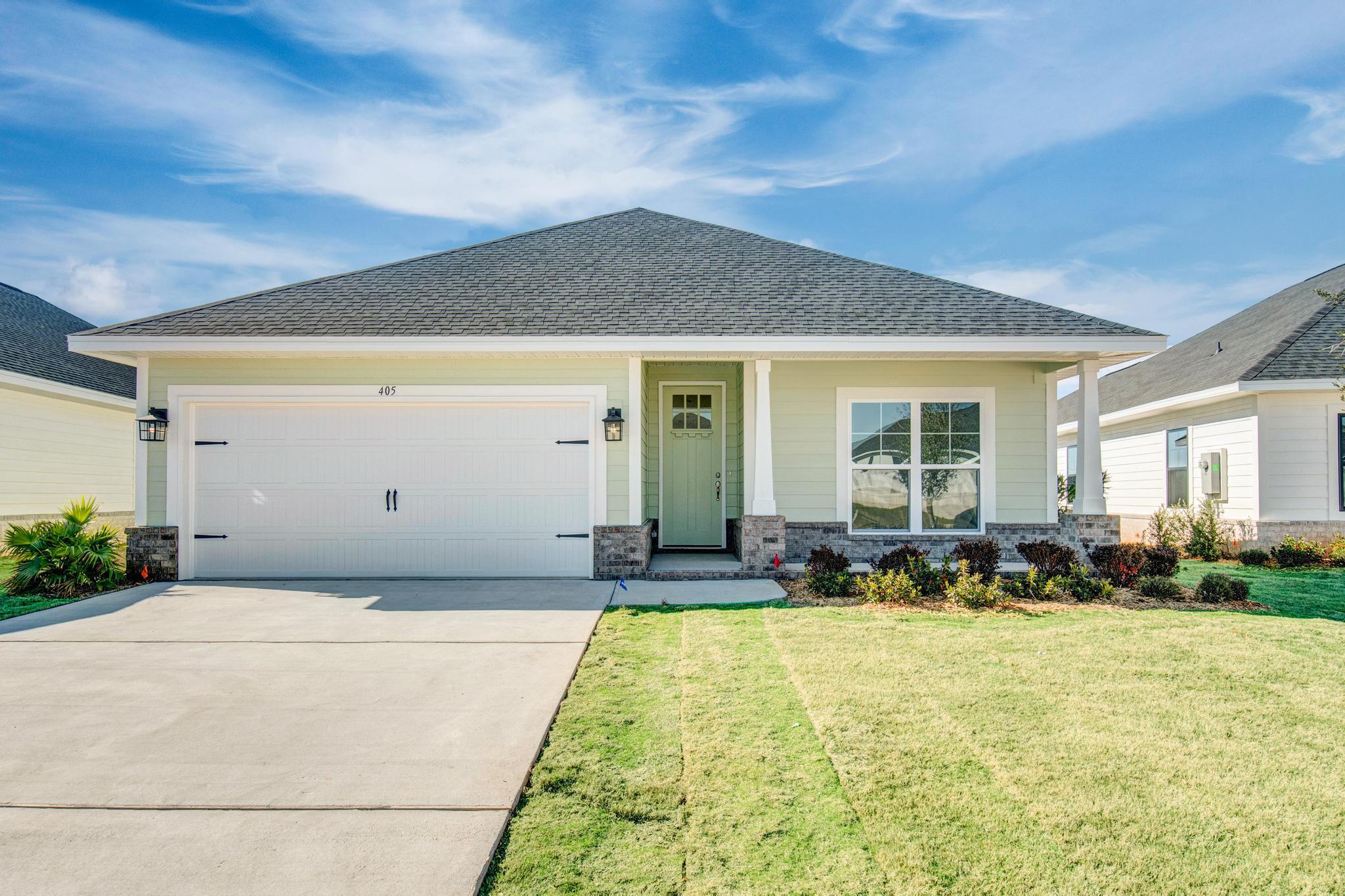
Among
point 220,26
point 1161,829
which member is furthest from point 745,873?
point 220,26

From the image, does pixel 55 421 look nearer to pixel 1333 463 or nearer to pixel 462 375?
pixel 462 375

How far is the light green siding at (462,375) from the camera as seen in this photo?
26.5 ft

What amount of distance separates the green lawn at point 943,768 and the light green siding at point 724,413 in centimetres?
464

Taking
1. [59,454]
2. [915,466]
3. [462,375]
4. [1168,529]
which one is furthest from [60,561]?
[1168,529]

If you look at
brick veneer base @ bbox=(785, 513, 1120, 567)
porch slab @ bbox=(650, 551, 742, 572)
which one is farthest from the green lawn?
brick veneer base @ bbox=(785, 513, 1120, 567)

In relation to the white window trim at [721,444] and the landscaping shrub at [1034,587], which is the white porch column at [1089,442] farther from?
the white window trim at [721,444]

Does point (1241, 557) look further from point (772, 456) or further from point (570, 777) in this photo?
point (570, 777)

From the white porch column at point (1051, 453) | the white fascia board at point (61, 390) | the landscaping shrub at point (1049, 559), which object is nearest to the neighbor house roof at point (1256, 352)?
the white porch column at point (1051, 453)

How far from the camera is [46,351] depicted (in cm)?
1216

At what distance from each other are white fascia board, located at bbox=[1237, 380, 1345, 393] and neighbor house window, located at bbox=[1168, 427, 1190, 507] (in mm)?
2129

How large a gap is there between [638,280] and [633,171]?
4.89 metres

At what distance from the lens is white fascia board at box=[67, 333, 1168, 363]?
7.66 meters

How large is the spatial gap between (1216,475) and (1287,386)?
5.93 feet

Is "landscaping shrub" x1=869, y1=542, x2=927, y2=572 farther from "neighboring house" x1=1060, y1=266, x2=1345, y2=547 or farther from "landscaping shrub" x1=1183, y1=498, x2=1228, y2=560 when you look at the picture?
"landscaping shrub" x1=1183, y1=498, x2=1228, y2=560
